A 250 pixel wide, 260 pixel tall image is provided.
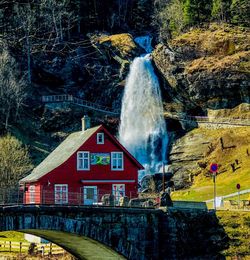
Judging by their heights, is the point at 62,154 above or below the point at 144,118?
below

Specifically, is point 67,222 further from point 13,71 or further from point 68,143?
point 13,71

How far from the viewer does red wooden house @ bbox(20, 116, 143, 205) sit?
44625 millimetres

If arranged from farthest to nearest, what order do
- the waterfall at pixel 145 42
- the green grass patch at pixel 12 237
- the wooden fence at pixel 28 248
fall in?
1. the waterfall at pixel 145 42
2. the green grass patch at pixel 12 237
3. the wooden fence at pixel 28 248

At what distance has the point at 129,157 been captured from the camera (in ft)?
158

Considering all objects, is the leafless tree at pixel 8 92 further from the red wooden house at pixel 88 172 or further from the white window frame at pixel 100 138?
the white window frame at pixel 100 138

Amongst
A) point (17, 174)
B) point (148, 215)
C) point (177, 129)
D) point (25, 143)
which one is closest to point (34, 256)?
point (148, 215)

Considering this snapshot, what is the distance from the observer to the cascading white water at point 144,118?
80.6 meters

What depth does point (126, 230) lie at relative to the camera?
33531 mm

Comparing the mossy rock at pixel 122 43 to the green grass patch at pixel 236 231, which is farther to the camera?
the mossy rock at pixel 122 43

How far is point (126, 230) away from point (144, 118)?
52.4m

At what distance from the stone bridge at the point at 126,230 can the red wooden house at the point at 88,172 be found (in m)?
8.24

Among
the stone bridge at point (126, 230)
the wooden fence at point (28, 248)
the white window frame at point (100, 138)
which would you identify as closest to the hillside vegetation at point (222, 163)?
the white window frame at point (100, 138)

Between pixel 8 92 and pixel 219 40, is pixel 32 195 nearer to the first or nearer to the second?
pixel 8 92

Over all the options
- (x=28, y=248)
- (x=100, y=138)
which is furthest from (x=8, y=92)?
(x=28, y=248)
